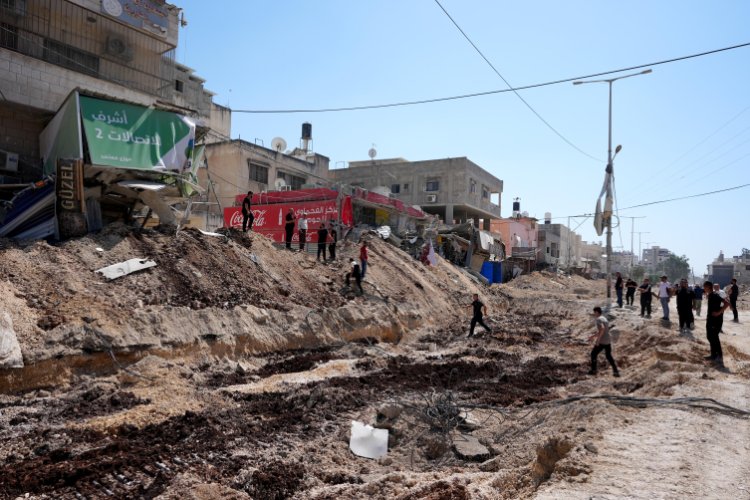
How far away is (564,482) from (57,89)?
18472mm

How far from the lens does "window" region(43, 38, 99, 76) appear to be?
1766 cm

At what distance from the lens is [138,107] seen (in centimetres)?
1497

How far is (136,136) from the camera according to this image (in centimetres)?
1458

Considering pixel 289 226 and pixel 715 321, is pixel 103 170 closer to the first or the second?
pixel 289 226

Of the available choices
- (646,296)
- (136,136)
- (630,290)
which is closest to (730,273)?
(630,290)

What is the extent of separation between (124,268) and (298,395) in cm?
583

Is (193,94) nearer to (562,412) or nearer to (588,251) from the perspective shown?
(562,412)

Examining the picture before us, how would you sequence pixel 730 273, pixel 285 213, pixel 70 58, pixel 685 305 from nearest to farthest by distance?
pixel 685 305
pixel 70 58
pixel 285 213
pixel 730 273

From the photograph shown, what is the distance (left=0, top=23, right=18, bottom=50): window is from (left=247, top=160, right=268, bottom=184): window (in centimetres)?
1343

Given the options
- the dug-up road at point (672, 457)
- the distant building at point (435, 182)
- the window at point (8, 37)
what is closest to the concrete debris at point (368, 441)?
the dug-up road at point (672, 457)

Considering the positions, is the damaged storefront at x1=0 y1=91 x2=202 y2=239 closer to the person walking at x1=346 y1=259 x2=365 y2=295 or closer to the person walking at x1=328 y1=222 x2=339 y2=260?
the person walking at x1=346 y1=259 x2=365 y2=295

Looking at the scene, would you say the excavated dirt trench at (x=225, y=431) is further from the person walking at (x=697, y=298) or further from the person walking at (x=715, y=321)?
the person walking at (x=697, y=298)

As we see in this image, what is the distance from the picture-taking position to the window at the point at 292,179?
32141 mm

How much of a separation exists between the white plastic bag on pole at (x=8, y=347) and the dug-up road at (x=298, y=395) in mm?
193
